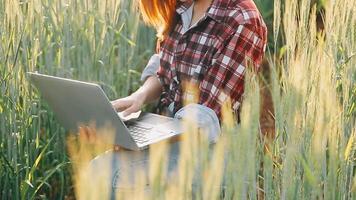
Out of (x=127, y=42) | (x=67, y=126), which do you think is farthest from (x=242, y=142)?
(x=127, y=42)

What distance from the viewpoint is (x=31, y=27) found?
9.08 ft

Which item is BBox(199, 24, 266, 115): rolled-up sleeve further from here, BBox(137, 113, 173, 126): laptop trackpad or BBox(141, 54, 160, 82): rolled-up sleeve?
BBox(141, 54, 160, 82): rolled-up sleeve

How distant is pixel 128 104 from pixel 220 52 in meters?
0.34

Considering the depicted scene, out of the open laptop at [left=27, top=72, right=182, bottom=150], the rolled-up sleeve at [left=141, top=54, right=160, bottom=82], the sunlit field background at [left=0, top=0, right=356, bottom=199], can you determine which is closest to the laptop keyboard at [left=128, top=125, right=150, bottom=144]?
the open laptop at [left=27, top=72, right=182, bottom=150]

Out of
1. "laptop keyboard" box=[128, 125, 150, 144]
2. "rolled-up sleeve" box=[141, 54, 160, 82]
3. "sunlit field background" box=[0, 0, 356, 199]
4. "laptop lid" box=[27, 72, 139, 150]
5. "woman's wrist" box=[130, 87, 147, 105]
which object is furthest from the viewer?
"rolled-up sleeve" box=[141, 54, 160, 82]

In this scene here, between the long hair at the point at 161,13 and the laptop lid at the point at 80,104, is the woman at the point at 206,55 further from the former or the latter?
the laptop lid at the point at 80,104

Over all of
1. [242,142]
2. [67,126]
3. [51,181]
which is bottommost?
[51,181]

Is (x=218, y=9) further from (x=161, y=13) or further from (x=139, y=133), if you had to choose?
(x=139, y=133)

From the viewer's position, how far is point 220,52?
2523 mm

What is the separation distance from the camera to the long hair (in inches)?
108

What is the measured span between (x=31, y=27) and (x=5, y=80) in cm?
22

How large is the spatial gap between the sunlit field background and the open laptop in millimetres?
91

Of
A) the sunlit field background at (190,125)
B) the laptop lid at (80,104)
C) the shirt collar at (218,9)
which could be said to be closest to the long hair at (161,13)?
the shirt collar at (218,9)

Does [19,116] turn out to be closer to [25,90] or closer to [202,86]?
[25,90]
